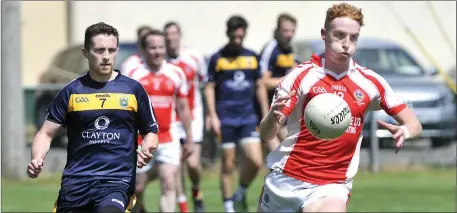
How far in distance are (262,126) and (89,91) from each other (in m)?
1.23

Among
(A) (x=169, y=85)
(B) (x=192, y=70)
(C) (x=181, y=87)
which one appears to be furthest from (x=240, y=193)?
(A) (x=169, y=85)

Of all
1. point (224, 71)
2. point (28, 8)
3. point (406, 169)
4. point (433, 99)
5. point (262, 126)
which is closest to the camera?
point (262, 126)

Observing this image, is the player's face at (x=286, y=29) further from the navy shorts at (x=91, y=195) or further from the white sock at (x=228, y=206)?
the navy shorts at (x=91, y=195)

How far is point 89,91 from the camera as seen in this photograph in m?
7.78

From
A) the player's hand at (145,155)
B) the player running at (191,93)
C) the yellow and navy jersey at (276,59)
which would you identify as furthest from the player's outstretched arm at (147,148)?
the yellow and navy jersey at (276,59)

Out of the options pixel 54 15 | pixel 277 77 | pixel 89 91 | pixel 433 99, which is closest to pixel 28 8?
pixel 54 15

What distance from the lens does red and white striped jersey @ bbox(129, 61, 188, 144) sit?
11.5 meters

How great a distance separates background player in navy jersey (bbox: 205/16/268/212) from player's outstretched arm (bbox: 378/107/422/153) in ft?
19.9

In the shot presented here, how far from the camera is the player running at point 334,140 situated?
24.0 ft

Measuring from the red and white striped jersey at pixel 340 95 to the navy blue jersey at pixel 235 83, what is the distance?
6.11 meters

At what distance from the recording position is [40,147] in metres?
7.70

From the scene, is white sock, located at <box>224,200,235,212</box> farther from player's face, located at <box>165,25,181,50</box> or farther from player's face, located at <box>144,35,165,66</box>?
player's face, located at <box>144,35,165,66</box>

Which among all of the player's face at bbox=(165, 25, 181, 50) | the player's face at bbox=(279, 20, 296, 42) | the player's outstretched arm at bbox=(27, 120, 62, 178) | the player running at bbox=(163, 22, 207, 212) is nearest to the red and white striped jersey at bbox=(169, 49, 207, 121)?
the player running at bbox=(163, 22, 207, 212)

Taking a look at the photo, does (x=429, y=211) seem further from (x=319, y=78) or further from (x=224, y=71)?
(x=319, y=78)
